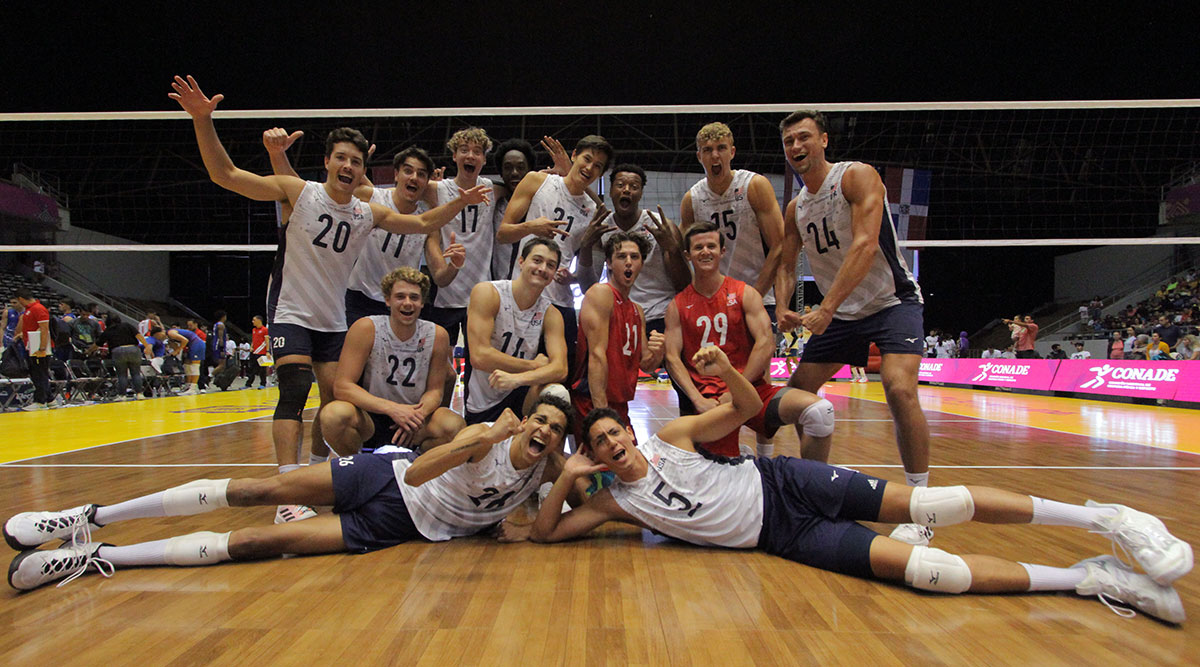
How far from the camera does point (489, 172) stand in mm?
20141

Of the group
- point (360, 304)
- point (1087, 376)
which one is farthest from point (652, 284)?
point (1087, 376)

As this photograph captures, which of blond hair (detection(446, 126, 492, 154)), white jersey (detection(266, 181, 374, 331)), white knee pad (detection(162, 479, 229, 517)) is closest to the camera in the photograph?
white knee pad (detection(162, 479, 229, 517))

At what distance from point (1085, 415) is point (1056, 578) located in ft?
29.6

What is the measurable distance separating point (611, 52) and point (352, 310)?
7.16 meters

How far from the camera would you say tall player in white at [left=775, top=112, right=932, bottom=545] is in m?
3.56

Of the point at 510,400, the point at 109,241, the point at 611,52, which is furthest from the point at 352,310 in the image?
the point at 109,241

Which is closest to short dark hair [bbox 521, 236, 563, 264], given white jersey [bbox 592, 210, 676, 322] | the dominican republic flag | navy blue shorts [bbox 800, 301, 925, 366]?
white jersey [bbox 592, 210, 676, 322]

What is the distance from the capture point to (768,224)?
4.39m

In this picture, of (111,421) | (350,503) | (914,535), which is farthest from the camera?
(111,421)

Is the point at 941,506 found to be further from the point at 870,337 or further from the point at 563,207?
the point at 563,207

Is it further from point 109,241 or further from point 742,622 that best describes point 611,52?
point 109,241

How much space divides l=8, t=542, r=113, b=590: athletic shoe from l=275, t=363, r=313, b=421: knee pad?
1.16 m

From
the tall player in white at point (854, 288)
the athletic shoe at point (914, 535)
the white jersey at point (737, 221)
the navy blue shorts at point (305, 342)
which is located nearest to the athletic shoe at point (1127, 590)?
the athletic shoe at point (914, 535)

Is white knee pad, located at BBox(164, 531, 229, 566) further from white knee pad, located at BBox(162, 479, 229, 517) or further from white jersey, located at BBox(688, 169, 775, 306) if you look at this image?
white jersey, located at BBox(688, 169, 775, 306)
